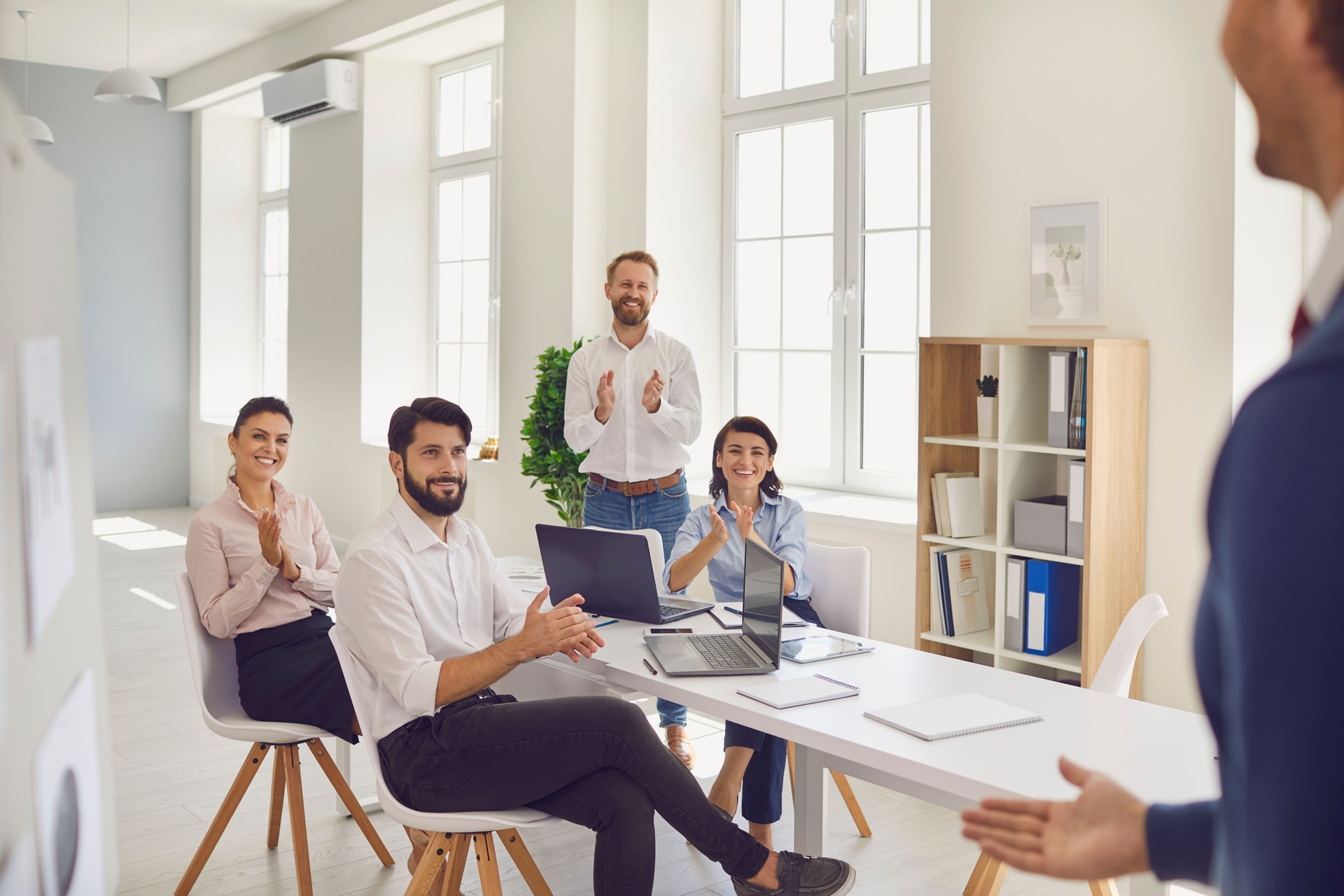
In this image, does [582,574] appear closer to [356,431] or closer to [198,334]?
[356,431]

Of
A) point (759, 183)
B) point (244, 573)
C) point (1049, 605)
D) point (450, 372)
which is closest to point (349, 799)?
point (244, 573)

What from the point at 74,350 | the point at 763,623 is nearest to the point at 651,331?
the point at 763,623

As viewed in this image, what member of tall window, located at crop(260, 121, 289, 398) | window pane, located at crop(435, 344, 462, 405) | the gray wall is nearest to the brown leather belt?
window pane, located at crop(435, 344, 462, 405)

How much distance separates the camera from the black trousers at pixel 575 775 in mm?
2357

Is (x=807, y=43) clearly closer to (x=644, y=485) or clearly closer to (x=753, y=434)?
(x=644, y=485)

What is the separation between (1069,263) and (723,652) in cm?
205

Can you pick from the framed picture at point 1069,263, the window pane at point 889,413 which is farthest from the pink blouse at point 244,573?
the window pane at point 889,413

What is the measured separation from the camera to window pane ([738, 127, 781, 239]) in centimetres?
554

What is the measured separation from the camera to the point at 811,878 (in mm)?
2467

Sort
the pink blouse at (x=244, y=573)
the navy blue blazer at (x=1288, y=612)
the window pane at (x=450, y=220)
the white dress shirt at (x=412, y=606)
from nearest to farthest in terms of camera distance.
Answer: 1. the navy blue blazer at (x=1288, y=612)
2. the white dress shirt at (x=412, y=606)
3. the pink blouse at (x=244, y=573)
4. the window pane at (x=450, y=220)

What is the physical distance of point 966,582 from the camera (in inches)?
156

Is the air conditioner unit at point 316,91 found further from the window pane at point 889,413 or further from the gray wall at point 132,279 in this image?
the window pane at point 889,413

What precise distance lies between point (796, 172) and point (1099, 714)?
3.67 m

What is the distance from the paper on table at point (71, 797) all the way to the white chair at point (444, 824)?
149 centimetres
